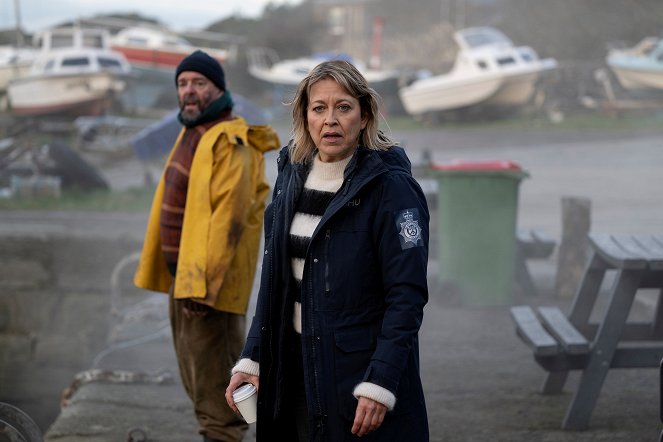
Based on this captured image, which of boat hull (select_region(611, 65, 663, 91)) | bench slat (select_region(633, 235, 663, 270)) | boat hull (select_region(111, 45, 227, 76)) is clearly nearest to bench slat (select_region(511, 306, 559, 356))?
bench slat (select_region(633, 235, 663, 270))

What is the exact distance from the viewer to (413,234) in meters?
2.73

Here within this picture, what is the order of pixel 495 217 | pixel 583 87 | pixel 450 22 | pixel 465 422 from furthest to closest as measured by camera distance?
pixel 450 22 → pixel 583 87 → pixel 495 217 → pixel 465 422

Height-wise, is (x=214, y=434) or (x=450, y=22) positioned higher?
(x=214, y=434)

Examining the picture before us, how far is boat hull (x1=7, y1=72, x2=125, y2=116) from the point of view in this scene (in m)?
27.0

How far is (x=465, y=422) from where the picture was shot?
5.04 metres

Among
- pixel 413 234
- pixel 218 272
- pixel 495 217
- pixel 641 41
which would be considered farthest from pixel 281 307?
pixel 641 41

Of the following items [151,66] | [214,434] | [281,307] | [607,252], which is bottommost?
[151,66]

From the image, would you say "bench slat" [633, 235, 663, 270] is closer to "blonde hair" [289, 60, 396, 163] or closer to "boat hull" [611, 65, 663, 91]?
"blonde hair" [289, 60, 396, 163]

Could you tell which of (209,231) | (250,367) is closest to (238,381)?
(250,367)

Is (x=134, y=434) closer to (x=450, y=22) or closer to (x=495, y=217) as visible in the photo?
(x=495, y=217)

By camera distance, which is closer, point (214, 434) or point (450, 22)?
point (214, 434)

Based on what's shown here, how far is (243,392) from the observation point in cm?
296

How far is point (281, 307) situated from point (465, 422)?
94.3 inches

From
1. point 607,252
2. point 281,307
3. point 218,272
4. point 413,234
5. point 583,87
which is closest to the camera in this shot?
point 413,234
